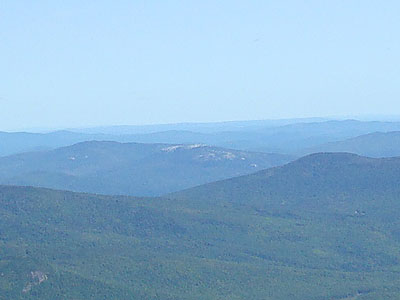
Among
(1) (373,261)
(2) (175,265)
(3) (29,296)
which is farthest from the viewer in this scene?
(1) (373,261)

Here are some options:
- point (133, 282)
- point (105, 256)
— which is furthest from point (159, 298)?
point (105, 256)

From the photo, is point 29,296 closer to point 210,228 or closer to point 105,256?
point 105,256

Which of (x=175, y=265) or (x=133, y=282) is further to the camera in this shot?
(x=175, y=265)

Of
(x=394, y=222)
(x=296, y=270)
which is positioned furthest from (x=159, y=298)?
(x=394, y=222)

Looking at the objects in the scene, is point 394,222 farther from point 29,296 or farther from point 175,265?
point 29,296

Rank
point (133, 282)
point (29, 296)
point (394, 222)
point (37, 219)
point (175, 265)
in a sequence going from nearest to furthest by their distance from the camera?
point (29, 296)
point (133, 282)
point (175, 265)
point (37, 219)
point (394, 222)

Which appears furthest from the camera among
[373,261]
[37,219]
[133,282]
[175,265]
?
[37,219]
